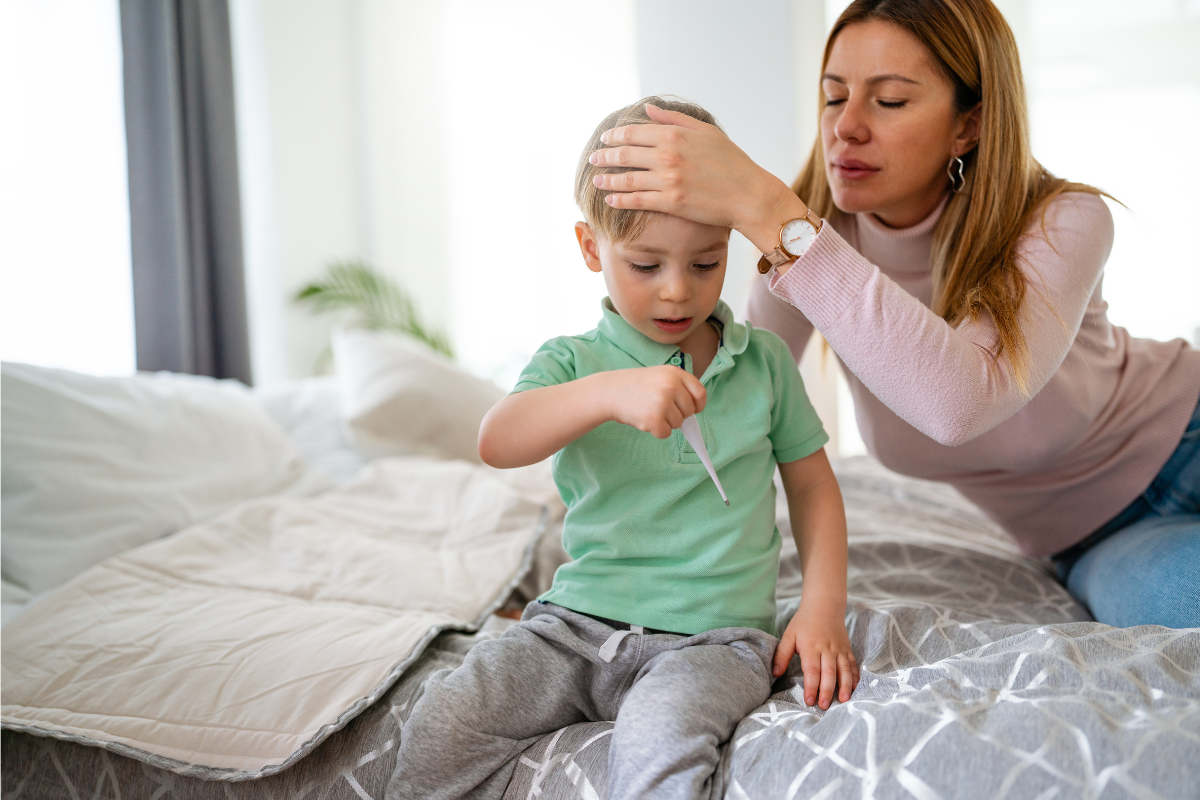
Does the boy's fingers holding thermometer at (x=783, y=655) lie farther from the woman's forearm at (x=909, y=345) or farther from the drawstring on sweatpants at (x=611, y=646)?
the woman's forearm at (x=909, y=345)

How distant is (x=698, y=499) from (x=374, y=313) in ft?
8.36

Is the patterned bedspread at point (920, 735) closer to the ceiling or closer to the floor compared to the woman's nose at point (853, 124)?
closer to the floor

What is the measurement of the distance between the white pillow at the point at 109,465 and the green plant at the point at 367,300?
59.5 inches

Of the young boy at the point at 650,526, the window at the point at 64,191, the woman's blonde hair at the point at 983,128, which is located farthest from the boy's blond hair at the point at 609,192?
the window at the point at 64,191

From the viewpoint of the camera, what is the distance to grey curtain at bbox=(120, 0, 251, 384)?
2.29 metres

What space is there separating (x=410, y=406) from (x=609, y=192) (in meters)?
1.11

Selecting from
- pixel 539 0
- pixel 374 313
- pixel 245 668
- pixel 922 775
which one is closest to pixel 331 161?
pixel 374 313

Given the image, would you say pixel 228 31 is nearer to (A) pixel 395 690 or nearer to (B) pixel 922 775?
(A) pixel 395 690

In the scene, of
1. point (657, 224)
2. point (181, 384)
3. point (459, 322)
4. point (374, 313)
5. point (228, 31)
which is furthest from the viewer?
point (459, 322)

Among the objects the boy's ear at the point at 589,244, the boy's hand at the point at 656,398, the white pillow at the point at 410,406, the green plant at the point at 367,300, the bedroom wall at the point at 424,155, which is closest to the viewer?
the boy's hand at the point at 656,398

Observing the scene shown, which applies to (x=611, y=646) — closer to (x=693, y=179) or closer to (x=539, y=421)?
(x=539, y=421)

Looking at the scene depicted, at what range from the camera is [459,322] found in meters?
3.57

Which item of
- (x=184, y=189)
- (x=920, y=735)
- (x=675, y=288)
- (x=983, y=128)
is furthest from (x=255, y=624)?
(x=184, y=189)

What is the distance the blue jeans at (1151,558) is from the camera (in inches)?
37.8
